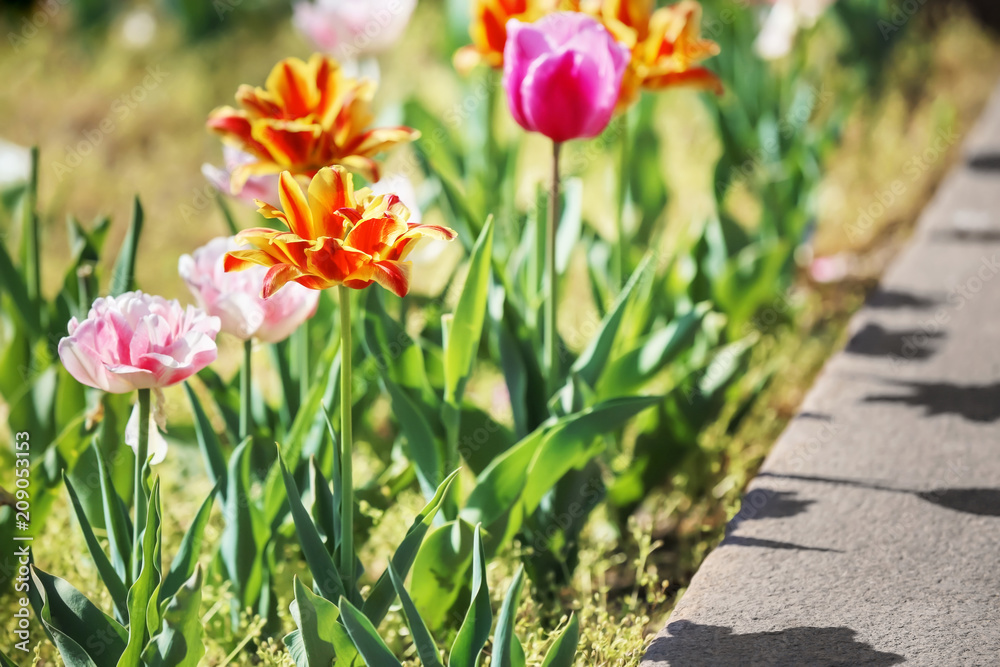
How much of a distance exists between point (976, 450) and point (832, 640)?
583 mm

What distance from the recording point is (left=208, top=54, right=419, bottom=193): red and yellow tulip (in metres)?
1.21

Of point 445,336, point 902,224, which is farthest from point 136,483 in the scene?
point 902,224

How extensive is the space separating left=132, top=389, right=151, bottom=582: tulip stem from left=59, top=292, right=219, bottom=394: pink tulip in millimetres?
52

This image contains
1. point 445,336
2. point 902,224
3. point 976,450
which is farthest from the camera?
point 902,224

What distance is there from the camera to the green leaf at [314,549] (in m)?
1.04

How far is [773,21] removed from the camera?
8.77 ft

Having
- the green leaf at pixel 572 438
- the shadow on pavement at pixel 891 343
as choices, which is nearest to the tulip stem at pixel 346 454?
the green leaf at pixel 572 438

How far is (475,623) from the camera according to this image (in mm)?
1051

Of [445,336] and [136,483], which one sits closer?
[136,483]

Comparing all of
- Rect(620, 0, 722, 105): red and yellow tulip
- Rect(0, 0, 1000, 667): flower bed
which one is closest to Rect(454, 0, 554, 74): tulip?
Rect(0, 0, 1000, 667): flower bed

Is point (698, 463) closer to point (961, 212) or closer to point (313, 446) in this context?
point (313, 446)

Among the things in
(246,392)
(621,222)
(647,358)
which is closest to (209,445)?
(246,392)

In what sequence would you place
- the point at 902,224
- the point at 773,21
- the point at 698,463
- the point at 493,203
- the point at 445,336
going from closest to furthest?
the point at 445,336
the point at 698,463
the point at 493,203
the point at 773,21
the point at 902,224

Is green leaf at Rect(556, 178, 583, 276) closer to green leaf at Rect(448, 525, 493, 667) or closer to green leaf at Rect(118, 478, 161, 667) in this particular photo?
green leaf at Rect(448, 525, 493, 667)
